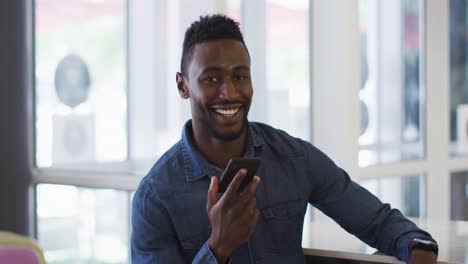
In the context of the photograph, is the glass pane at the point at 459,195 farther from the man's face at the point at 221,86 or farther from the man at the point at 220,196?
the man's face at the point at 221,86

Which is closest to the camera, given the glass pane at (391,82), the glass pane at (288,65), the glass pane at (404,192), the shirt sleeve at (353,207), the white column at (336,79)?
the shirt sleeve at (353,207)

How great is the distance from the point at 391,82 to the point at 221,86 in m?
2.17

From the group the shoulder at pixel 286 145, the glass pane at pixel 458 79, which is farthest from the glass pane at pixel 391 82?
the shoulder at pixel 286 145

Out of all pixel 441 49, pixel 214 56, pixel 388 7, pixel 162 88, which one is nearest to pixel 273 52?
pixel 162 88

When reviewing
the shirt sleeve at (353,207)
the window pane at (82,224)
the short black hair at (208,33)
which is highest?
the short black hair at (208,33)

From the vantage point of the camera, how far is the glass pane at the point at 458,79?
155 inches

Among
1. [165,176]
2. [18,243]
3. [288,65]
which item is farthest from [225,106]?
[288,65]

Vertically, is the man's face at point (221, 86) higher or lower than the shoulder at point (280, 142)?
higher

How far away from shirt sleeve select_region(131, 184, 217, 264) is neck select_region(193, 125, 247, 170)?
173 mm

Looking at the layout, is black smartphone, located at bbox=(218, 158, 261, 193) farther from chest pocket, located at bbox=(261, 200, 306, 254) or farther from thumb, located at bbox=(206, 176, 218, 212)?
chest pocket, located at bbox=(261, 200, 306, 254)

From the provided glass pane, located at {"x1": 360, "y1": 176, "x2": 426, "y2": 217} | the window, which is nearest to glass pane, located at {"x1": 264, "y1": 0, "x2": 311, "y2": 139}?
the window

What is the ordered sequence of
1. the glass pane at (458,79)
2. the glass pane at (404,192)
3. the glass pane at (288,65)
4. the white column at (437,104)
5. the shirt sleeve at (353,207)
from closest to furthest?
the shirt sleeve at (353,207) < the glass pane at (288,65) < the glass pane at (404,192) < the white column at (437,104) < the glass pane at (458,79)

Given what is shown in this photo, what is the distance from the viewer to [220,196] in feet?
5.10

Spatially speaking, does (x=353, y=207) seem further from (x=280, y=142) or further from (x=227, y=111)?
(x=227, y=111)
